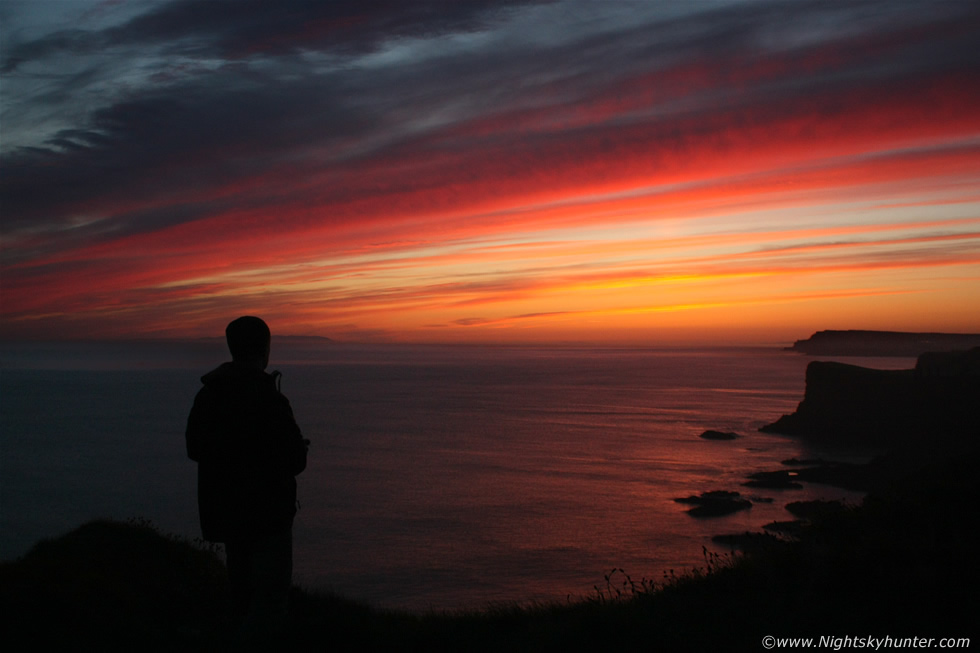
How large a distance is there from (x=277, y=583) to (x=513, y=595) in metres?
25.6

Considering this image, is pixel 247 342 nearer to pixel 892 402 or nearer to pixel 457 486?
pixel 457 486

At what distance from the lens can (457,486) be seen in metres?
50.7

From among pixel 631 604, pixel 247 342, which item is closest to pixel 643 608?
pixel 631 604

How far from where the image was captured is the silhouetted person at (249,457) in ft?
13.7

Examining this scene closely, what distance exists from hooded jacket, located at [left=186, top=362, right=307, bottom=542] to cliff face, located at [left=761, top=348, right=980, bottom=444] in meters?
60.9

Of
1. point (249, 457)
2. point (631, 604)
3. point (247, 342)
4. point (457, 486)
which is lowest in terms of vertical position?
point (457, 486)

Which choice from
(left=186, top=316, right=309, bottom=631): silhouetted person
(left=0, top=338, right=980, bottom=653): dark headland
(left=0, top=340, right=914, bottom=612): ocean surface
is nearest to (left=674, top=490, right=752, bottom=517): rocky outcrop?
(left=0, top=340, right=914, bottom=612): ocean surface

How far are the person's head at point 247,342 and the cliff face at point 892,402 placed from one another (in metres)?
61.0

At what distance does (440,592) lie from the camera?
2900cm

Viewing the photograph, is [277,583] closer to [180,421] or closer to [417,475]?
[417,475]

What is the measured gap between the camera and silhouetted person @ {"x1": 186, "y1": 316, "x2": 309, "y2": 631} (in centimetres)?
417

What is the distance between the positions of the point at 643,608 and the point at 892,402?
68268 millimetres

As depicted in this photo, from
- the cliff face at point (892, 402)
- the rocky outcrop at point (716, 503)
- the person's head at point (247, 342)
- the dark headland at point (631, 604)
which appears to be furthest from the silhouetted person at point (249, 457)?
the cliff face at point (892, 402)

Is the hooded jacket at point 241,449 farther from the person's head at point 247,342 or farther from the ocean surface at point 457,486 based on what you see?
the ocean surface at point 457,486
